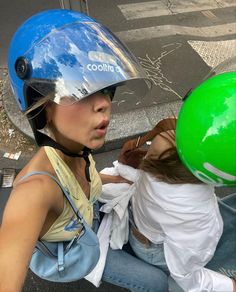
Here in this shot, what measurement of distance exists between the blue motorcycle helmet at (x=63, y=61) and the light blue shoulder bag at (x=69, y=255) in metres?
0.53

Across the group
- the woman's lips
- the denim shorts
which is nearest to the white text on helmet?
the woman's lips

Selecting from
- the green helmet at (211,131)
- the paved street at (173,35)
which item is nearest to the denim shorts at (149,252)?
the green helmet at (211,131)

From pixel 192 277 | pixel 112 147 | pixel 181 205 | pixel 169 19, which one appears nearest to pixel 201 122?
pixel 181 205

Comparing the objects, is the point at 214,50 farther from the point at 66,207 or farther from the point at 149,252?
the point at 66,207

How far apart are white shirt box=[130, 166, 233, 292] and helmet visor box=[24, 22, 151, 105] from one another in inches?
22.7

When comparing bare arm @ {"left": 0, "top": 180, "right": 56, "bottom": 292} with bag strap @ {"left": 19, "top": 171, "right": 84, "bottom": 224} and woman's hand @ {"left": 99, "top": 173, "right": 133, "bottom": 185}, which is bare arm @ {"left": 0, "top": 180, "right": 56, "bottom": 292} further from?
woman's hand @ {"left": 99, "top": 173, "right": 133, "bottom": 185}

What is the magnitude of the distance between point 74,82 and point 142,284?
1.12m

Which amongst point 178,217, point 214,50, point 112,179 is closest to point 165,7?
point 214,50

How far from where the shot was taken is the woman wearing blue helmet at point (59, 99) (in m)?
1.54

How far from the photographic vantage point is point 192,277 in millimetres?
1959

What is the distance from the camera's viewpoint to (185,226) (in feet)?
6.19

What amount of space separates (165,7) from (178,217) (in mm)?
5162

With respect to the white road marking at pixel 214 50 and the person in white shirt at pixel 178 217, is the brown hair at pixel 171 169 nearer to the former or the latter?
the person in white shirt at pixel 178 217

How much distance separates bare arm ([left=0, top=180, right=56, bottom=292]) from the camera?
1318 millimetres
